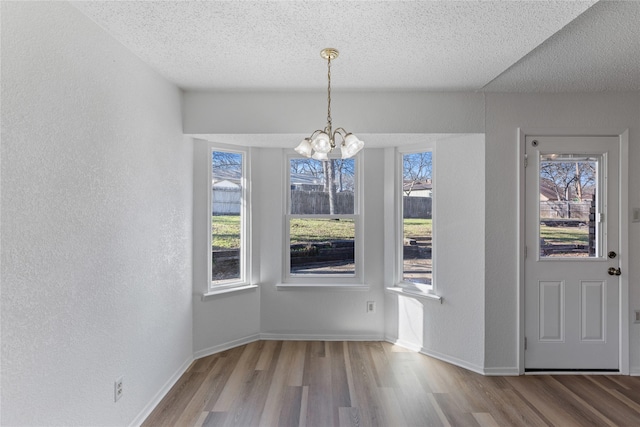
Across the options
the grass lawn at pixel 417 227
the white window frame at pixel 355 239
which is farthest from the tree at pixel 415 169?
the white window frame at pixel 355 239

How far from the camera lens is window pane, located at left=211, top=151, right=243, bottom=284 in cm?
358

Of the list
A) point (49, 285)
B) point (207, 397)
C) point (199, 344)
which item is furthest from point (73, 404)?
point (199, 344)

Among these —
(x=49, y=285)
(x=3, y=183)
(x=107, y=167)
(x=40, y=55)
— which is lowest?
(x=49, y=285)

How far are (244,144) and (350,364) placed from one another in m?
2.42

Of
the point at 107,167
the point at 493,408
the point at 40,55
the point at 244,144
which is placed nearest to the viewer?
the point at 40,55

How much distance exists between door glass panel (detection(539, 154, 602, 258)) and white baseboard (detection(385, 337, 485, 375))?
3.86 ft

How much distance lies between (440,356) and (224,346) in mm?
2174

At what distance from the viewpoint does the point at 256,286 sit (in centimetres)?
378

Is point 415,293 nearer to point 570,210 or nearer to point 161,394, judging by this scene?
point 570,210

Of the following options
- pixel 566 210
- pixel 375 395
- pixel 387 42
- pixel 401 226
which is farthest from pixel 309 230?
pixel 566 210

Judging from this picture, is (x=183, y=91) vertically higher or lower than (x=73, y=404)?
higher

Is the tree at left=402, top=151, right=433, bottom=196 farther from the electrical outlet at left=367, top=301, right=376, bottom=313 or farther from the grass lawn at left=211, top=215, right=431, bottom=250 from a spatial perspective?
the electrical outlet at left=367, top=301, right=376, bottom=313

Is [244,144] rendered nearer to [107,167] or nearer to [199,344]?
[107,167]

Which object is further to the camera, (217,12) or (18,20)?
(217,12)
